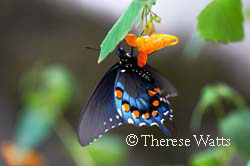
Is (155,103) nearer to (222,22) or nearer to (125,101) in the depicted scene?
(125,101)

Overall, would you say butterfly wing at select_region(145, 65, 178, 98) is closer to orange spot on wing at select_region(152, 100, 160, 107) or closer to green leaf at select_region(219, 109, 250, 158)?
orange spot on wing at select_region(152, 100, 160, 107)

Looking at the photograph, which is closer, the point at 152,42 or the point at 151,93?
the point at 152,42

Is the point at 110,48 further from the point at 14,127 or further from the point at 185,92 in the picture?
the point at 14,127

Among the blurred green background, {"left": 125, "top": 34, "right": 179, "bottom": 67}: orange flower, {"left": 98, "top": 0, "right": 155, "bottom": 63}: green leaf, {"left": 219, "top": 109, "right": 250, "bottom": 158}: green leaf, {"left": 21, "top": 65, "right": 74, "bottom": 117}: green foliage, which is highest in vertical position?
{"left": 98, "top": 0, "right": 155, "bottom": 63}: green leaf

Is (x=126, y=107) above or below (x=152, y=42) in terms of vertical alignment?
below

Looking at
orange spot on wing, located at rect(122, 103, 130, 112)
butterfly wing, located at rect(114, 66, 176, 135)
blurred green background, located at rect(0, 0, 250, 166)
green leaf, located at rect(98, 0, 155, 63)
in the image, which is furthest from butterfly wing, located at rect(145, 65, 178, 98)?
blurred green background, located at rect(0, 0, 250, 166)

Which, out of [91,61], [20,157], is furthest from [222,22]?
[91,61]
